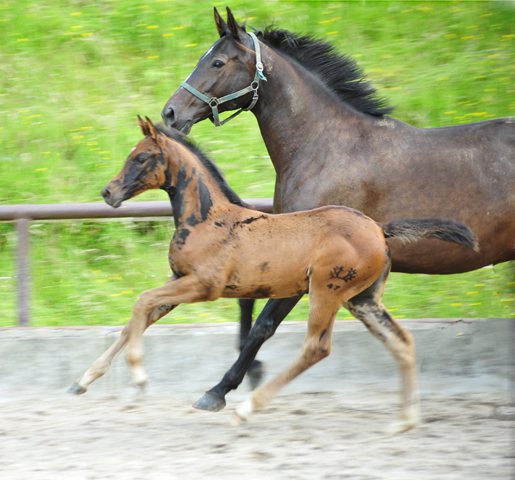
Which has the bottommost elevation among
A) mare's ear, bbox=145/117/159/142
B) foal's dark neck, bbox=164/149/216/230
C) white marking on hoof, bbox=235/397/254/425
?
white marking on hoof, bbox=235/397/254/425

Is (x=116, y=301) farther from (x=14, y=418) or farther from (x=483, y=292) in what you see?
(x=483, y=292)

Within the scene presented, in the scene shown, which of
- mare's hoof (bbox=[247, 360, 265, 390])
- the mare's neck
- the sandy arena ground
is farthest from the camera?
mare's hoof (bbox=[247, 360, 265, 390])

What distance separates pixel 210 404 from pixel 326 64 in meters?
2.37

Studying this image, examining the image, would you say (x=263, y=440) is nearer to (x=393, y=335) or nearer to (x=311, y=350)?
(x=311, y=350)

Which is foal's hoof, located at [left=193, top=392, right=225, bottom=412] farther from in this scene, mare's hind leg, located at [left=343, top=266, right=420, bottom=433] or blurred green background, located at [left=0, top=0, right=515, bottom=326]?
blurred green background, located at [left=0, top=0, right=515, bottom=326]

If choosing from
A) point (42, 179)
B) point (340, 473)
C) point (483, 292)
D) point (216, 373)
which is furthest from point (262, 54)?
point (42, 179)

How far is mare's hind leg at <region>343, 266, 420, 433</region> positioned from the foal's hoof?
3.23 feet

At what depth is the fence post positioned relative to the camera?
483cm

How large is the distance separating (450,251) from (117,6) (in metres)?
6.69

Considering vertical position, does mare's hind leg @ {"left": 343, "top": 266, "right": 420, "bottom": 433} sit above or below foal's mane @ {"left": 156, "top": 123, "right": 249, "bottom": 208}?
below

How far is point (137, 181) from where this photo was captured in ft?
11.9

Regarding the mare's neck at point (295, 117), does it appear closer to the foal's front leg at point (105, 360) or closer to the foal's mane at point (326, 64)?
the foal's mane at point (326, 64)

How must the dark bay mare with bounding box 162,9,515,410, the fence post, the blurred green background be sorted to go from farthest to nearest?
the blurred green background
the fence post
the dark bay mare with bounding box 162,9,515,410

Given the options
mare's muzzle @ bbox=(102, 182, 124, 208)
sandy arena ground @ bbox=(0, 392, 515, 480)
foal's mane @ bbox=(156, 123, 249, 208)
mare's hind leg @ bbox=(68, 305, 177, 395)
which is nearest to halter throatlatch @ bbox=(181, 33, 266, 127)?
foal's mane @ bbox=(156, 123, 249, 208)
